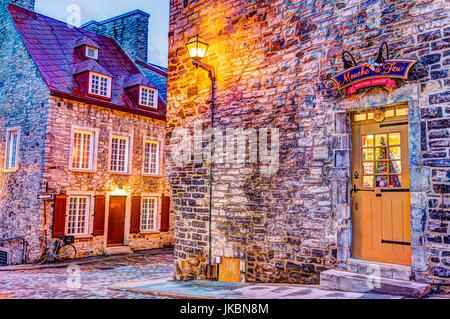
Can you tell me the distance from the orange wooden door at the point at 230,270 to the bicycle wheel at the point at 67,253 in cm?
824

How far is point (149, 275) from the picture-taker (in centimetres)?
1071

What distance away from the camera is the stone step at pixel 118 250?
15195 mm

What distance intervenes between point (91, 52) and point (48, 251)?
8531 millimetres

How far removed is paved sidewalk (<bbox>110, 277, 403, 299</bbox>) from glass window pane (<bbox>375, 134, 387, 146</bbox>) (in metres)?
2.14

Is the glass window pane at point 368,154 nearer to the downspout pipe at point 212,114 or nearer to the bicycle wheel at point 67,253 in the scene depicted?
the downspout pipe at point 212,114

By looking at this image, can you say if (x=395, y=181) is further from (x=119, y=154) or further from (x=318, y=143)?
(x=119, y=154)

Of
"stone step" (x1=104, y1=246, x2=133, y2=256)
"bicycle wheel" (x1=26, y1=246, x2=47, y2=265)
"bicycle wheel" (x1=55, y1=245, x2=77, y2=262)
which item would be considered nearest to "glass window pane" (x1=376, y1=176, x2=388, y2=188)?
→ "bicycle wheel" (x1=55, y1=245, x2=77, y2=262)

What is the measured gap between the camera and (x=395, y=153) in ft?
18.7

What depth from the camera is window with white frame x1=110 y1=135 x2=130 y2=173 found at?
16.1m

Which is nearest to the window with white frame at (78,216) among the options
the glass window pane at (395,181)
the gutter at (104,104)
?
the gutter at (104,104)

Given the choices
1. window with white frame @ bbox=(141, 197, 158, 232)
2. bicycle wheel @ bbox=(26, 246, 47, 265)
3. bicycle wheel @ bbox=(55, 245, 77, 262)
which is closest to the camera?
bicycle wheel @ bbox=(26, 246, 47, 265)

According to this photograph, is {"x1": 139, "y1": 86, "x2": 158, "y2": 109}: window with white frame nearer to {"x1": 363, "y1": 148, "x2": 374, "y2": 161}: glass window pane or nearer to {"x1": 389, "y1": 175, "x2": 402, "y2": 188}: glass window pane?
{"x1": 363, "y1": 148, "x2": 374, "y2": 161}: glass window pane
